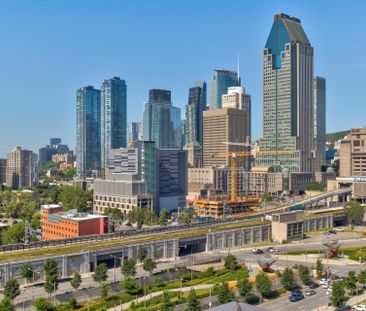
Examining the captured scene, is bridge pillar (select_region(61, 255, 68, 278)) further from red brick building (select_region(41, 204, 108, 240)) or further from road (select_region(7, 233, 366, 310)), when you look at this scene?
red brick building (select_region(41, 204, 108, 240))

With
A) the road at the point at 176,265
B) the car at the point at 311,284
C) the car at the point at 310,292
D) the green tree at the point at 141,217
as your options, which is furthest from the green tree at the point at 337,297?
the green tree at the point at 141,217

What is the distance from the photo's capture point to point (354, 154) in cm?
16775

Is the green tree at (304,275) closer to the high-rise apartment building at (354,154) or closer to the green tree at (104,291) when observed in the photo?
the green tree at (104,291)

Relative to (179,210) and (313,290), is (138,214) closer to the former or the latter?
(179,210)

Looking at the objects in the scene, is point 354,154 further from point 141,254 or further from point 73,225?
point 141,254

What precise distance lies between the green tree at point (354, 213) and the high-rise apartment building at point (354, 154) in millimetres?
50156

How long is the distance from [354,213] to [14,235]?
237ft

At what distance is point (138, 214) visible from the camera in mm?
110125

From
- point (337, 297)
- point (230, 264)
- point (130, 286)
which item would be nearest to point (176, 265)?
point (230, 264)

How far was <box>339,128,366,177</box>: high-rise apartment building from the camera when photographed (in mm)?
164875

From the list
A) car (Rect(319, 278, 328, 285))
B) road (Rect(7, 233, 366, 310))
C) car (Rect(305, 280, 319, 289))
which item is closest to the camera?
road (Rect(7, 233, 366, 310))

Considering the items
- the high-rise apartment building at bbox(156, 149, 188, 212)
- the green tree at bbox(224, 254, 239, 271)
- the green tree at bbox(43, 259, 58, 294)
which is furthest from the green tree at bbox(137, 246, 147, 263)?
the high-rise apartment building at bbox(156, 149, 188, 212)

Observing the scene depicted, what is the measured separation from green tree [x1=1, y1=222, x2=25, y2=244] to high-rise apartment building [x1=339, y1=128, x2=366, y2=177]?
376 feet

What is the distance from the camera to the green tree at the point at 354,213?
113500 millimetres
